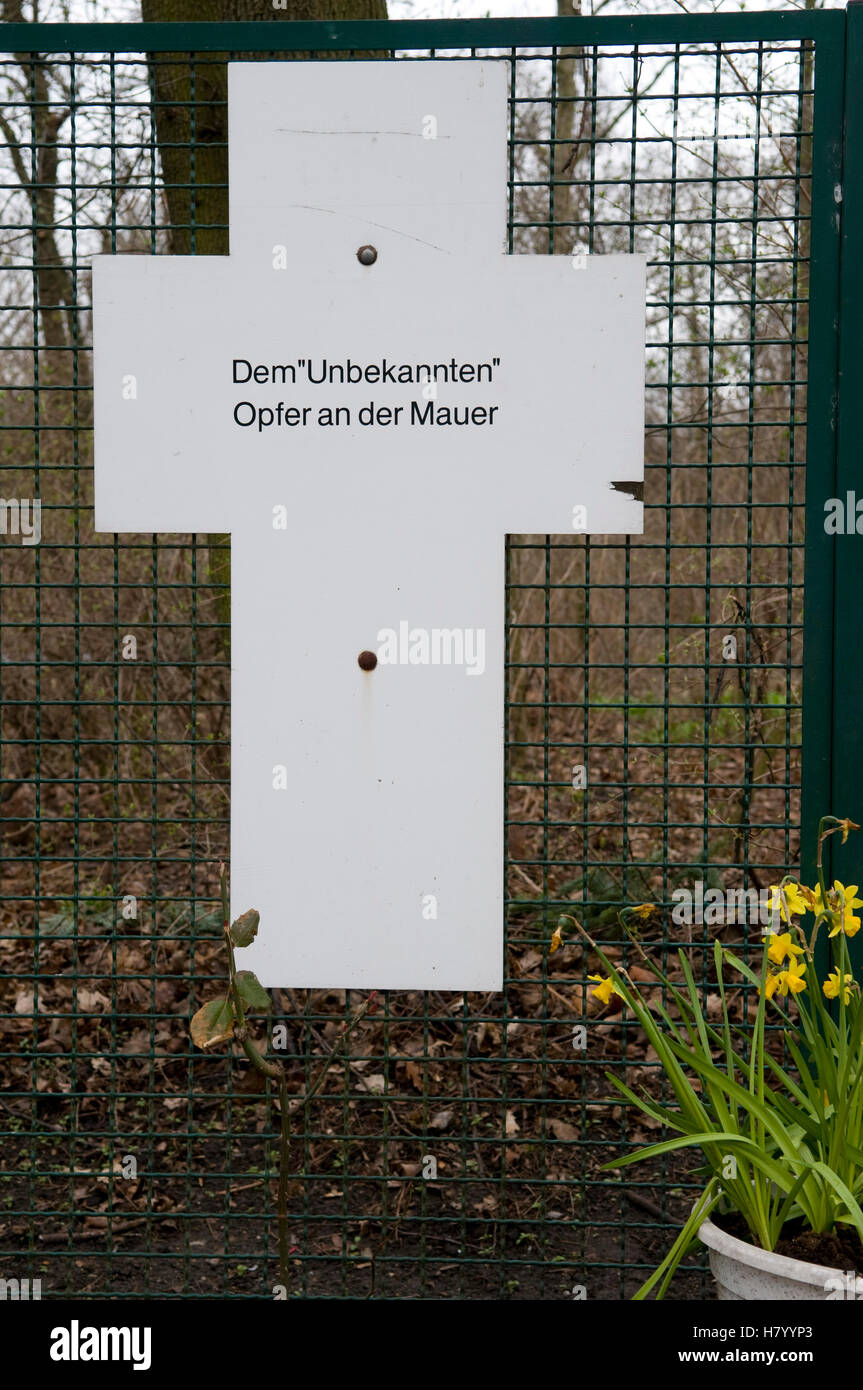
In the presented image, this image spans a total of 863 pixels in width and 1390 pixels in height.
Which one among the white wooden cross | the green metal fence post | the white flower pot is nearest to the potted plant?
the white flower pot

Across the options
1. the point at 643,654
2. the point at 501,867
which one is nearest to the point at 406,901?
the point at 501,867

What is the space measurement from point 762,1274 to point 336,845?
1.38 meters

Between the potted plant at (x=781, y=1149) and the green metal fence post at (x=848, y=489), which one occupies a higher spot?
the green metal fence post at (x=848, y=489)

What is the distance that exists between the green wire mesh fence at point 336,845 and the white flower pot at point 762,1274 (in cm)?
55

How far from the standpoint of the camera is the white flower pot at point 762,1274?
94.5 inches

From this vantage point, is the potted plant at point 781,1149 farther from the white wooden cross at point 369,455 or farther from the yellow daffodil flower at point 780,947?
the white wooden cross at point 369,455

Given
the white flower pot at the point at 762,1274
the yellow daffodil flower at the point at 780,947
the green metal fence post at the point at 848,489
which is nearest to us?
the white flower pot at the point at 762,1274

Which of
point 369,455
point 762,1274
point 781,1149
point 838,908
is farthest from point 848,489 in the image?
point 762,1274

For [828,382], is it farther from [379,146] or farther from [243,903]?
[243,903]

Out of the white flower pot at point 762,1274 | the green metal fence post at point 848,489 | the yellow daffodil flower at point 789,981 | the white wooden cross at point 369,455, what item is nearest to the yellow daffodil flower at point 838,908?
the yellow daffodil flower at point 789,981

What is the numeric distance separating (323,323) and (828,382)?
4.10 ft

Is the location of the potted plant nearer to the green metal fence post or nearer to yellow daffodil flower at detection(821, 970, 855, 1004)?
yellow daffodil flower at detection(821, 970, 855, 1004)

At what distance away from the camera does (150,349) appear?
10.5 feet

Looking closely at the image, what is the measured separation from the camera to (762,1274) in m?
2.49
